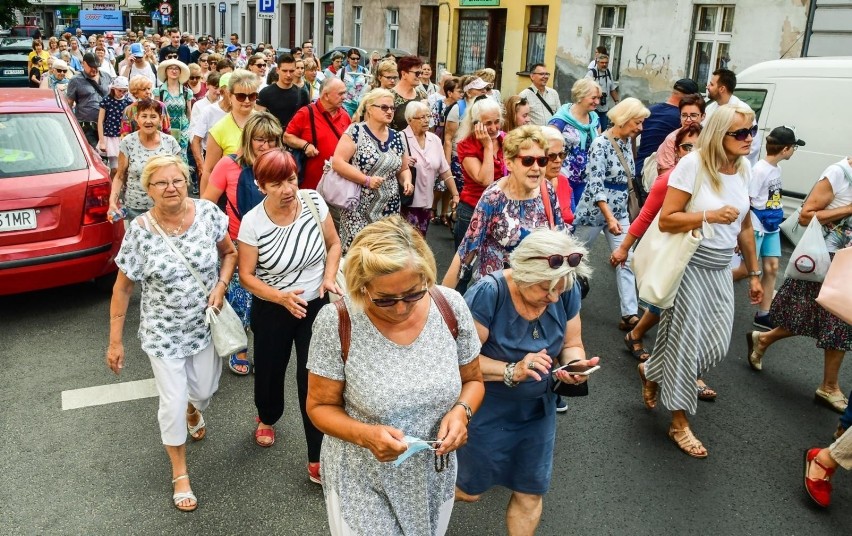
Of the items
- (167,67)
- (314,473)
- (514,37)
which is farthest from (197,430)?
(514,37)

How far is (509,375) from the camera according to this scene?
9.89 ft

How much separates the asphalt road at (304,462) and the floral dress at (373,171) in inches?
48.5

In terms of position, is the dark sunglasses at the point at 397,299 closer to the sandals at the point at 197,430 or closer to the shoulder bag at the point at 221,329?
the shoulder bag at the point at 221,329

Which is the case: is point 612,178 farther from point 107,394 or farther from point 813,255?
point 107,394

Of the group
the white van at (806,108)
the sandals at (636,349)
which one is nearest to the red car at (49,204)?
the sandals at (636,349)

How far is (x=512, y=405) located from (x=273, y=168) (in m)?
1.54

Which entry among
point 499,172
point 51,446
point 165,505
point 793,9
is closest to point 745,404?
point 499,172

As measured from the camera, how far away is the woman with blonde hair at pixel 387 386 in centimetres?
240

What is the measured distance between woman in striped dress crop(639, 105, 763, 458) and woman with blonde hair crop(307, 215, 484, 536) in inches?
86.5

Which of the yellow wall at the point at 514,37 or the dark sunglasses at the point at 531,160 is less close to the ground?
the yellow wall at the point at 514,37

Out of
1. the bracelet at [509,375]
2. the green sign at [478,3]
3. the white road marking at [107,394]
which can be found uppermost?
the green sign at [478,3]

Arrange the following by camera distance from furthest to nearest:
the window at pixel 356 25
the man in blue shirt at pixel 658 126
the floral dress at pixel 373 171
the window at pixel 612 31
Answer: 1. the window at pixel 356 25
2. the window at pixel 612 31
3. the man in blue shirt at pixel 658 126
4. the floral dress at pixel 373 171

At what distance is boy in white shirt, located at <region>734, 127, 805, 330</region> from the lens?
6.30m

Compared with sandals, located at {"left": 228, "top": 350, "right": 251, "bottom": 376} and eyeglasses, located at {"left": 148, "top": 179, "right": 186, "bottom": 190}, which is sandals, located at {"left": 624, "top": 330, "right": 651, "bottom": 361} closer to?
sandals, located at {"left": 228, "top": 350, "right": 251, "bottom": 376}
